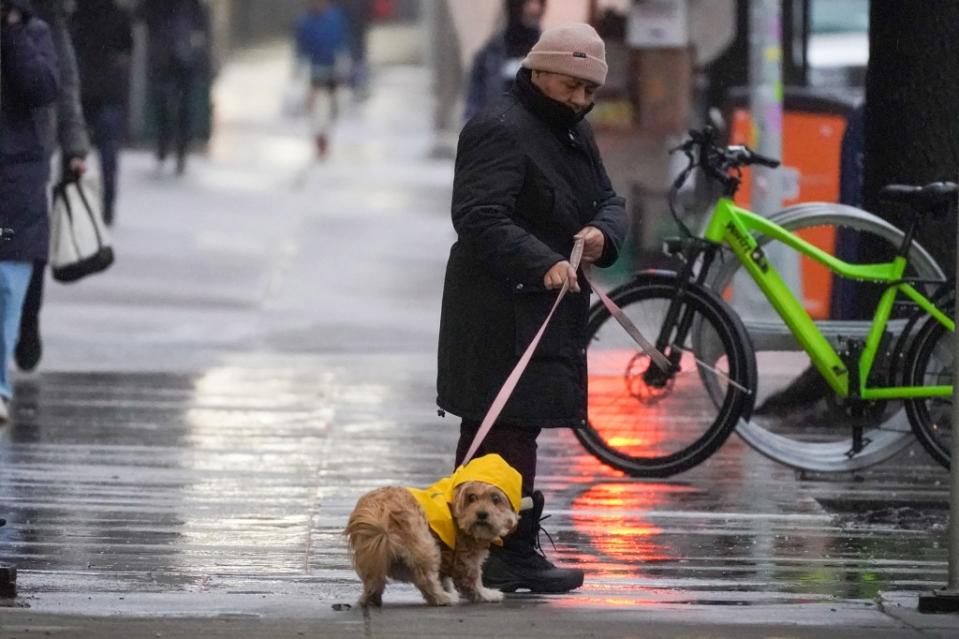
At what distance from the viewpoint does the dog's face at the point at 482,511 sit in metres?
5.88

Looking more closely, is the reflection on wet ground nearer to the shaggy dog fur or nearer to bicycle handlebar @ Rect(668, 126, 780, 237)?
the shaggy dog fur

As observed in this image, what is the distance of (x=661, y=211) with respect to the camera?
52.3ft

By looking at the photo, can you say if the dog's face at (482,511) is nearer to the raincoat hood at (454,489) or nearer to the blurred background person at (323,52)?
the raincoat hood at (454,489)

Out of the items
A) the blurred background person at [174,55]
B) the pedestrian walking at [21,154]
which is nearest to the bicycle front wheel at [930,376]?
the pedestrian walking at [21,154]

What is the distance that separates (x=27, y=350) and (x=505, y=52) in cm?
729

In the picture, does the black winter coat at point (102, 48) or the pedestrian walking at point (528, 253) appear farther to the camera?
the black winter coat at point (102, 48)

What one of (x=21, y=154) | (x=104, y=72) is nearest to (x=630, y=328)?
(x=21, y=154)

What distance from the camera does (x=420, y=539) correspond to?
5828mm

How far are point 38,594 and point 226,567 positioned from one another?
698 mm

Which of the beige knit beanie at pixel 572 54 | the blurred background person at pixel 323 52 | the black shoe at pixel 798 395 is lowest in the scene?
the blurred background person at pixel 323 52

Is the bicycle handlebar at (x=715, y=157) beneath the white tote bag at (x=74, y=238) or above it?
above

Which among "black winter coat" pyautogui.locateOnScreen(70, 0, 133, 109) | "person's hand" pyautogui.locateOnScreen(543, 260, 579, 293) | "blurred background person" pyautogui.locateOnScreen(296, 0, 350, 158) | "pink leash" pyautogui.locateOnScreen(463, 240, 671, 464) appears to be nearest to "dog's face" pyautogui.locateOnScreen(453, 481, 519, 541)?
"pink leash" pyautogui.locateOnScreen(463, 240, 671, 464)

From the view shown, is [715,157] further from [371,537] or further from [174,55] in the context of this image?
[174,55]

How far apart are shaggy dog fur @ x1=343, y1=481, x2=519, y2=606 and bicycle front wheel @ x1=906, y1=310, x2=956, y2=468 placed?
8.85 feet
